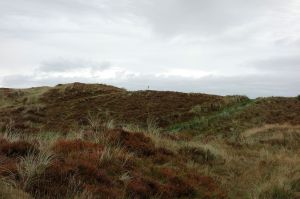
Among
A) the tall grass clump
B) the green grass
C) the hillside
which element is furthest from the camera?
the green grass

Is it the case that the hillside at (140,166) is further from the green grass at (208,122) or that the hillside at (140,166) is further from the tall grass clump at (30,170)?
the green grass at (208,122)

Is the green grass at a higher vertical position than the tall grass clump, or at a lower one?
lower

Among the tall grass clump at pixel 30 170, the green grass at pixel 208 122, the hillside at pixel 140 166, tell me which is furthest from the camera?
the green grass at pixel 208 122

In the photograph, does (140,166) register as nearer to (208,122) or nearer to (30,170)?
(30,170)

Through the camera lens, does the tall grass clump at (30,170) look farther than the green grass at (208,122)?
No

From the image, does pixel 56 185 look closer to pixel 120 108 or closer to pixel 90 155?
pixel 90 155

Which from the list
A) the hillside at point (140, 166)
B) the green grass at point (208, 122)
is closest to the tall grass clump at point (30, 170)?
the hillside at point (140, 166)

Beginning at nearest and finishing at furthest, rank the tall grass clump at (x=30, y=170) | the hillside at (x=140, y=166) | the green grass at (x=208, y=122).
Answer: the tall grass clump at (x=30, y=170) < the hillside at (x=140, y=166) < the green grass at (x=208, y=122)

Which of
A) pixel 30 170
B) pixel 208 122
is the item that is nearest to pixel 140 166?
pixel 30 170

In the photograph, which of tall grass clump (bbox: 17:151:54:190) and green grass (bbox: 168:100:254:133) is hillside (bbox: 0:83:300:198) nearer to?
tall grass clump (bbox: 17:151:54:190)

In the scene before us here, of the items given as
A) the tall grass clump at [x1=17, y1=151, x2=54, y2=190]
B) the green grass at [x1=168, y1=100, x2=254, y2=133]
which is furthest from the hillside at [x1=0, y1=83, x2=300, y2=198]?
the green grass at [x1=168, y1=100, x2=254, y2=133]

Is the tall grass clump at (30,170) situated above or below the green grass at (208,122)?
above

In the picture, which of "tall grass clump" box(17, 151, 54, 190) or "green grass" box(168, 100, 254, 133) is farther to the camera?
"green grass" box(168, 100, 254, 133)

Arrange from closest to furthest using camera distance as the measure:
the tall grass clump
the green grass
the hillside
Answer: the tall grass clump, the hillside, the green grass
